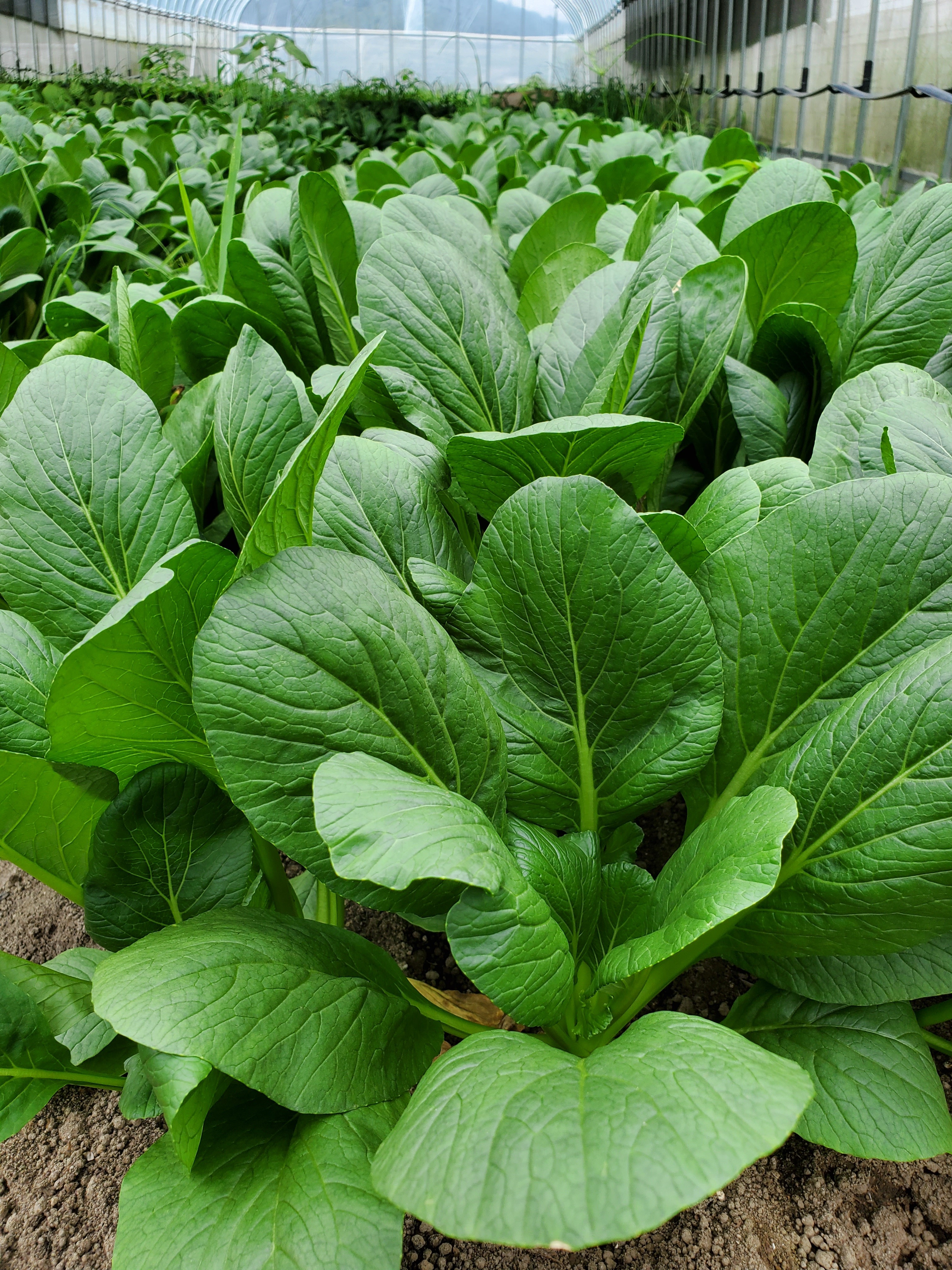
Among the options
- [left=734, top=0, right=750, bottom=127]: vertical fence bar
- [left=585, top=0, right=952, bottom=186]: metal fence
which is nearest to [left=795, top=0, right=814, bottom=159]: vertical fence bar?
[left=585, top=0, right=952, bottom=186]: metal fence

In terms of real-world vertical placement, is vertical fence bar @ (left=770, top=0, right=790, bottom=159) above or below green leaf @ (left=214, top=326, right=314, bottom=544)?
above

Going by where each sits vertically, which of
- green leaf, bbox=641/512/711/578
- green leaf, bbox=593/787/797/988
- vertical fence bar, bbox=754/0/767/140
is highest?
vertical fence bar, bbox=754/0/767/140

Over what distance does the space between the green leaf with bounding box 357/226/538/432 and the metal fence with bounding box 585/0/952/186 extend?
2843mm

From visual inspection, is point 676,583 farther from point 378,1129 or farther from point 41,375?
point 41,375

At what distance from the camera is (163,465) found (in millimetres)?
836

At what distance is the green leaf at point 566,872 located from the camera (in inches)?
28.8

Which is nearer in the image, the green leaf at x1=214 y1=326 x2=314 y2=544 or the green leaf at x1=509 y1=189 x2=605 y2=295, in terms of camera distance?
the green leaf at x1=214 y1=326 x2=314 y2=544

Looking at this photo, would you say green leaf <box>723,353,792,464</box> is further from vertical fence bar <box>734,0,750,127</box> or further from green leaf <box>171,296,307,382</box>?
vertical fence bar <box>734,0,750,127</box>

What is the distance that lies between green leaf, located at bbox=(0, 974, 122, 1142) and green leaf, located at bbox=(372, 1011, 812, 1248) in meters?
0.37

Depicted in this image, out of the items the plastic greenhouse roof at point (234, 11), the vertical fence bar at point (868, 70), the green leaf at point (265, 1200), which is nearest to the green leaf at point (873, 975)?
the green leaf at point (265, 1200)

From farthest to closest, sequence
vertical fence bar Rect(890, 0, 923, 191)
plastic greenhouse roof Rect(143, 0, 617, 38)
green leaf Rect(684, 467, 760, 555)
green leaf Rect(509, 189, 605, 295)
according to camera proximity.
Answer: plastic greenhouse roof Rect(143, 0, 617, 38)
vertical fence bar Rect(890, 0, 923, 191)
green leaf Rect(509, 189, 605, 295)
green leaf Rect(684, 467, 760, 555)

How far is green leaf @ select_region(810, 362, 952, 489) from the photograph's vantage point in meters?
0.90

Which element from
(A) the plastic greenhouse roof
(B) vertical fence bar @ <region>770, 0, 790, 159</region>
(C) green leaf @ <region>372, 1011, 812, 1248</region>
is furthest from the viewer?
(A) the plastic greenhouse roof

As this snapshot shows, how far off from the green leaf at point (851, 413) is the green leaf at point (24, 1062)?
83 cm
